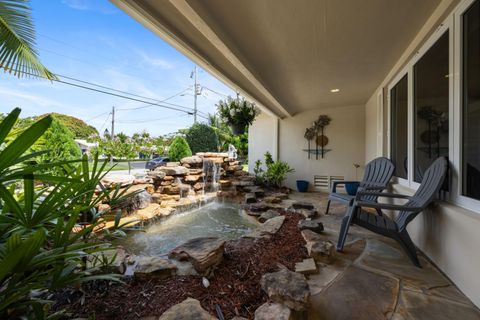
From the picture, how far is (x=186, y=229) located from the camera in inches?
111

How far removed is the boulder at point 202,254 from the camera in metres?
1.53

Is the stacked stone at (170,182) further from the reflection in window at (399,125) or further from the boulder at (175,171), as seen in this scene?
the reflection in window at (399,125)

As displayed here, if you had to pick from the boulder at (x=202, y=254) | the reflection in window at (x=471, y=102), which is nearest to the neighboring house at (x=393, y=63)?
the reflection in window at (x=471, y=102)

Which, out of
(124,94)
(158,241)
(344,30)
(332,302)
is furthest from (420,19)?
(124,94)

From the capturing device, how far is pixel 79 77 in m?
7.45

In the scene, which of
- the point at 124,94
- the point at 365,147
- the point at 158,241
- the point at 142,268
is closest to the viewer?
the point at 142,268

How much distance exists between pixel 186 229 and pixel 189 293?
5.15 ft

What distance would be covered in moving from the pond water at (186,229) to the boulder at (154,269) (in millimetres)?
429

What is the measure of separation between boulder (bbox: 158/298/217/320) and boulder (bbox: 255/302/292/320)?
26cm

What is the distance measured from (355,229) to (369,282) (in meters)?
1.22

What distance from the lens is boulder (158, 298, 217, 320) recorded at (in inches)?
40.9

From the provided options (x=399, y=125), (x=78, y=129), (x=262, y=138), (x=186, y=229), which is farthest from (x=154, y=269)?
(x=78, y=129)

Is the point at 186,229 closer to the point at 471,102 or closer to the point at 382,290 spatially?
the point at 382,290

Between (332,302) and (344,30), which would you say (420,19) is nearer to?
(344,30)
